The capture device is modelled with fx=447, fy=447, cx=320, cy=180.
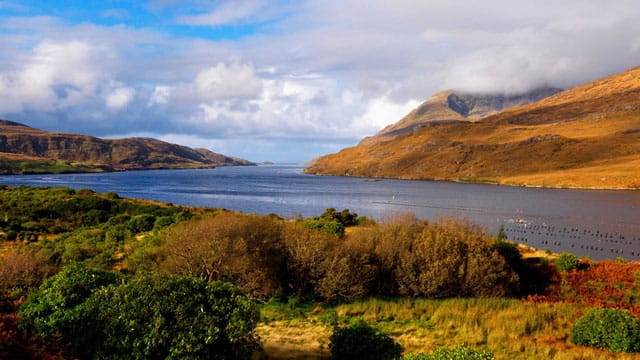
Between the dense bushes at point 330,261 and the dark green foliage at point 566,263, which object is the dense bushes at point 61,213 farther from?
the dark green foliage at point 566,263

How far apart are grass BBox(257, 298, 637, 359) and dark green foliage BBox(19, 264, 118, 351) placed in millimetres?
4966

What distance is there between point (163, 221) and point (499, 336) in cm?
2655

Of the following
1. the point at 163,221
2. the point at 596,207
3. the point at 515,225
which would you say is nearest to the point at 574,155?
the point at 596,207

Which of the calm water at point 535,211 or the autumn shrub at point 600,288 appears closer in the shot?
the autumn shrub at point 600,288

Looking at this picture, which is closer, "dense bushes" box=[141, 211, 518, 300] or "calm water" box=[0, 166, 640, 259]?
"dense bushes" box=[141, 211, 518, 300]

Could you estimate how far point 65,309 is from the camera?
10531 millimetres

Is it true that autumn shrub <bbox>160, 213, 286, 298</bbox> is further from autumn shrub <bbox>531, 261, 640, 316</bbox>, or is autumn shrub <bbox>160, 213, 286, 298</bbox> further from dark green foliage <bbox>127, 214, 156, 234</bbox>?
dark green foliage <bbox>127, 214, 156, 234</bbox>

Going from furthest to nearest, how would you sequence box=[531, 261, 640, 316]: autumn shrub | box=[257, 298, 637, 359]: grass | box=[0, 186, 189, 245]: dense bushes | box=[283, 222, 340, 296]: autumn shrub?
box=[0, 186, 189, 245]: dense bushes, box=[531, 261, 640, 316]: autumn shrub, box=[283, 222, 340, 296]: autumn shrub, box=[257, 298, 637, 359]: grass

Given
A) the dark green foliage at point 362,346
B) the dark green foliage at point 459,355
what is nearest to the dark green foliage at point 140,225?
the dark green foliage at point 362,346

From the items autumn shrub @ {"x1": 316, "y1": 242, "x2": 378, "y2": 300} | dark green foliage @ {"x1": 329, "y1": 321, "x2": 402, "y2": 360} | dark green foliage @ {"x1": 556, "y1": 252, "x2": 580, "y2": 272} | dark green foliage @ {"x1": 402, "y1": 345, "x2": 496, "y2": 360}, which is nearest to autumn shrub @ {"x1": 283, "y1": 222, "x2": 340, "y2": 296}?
autumn shrub @ {"x1": 316, "y1": 242, "x2": 378, "y2": 300}

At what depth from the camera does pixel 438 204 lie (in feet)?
338

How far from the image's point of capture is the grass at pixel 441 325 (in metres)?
13.1

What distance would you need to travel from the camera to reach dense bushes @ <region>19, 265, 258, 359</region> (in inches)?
374

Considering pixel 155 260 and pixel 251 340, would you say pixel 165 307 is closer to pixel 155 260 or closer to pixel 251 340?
pixel 251 340
